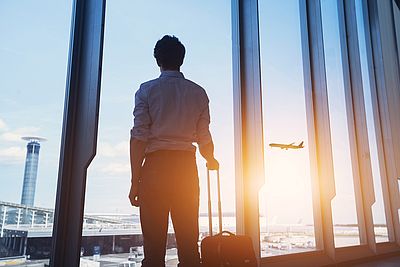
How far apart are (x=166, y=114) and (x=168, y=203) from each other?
379 mm

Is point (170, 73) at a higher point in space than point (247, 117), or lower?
lower

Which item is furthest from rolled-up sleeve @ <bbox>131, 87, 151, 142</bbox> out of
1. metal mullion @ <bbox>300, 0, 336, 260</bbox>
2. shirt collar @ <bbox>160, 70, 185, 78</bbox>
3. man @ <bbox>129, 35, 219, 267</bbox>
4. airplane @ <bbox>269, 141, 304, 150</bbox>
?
metal mullion @ <bbox>300, 0, 336, 260</bbox>

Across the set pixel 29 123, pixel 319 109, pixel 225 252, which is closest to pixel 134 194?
pixel 225 252

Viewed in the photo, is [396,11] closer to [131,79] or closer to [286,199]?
[286,199]

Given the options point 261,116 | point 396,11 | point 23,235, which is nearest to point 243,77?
point 261,116

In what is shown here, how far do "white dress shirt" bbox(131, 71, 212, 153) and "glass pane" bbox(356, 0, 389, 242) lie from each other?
129 inches

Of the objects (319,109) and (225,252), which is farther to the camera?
(319,109)

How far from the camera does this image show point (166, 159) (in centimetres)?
152

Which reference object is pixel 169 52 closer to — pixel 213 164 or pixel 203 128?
pixel 203 128

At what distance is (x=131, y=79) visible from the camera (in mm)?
2168

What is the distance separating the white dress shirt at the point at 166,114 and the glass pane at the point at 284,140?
4.33 ft

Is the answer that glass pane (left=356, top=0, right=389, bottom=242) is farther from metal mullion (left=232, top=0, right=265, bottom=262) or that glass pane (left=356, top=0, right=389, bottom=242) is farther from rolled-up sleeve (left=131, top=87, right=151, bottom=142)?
rolled-up sleeve (left=131, top=87, right=151, bottom=142)

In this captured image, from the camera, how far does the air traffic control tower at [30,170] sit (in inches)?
65.2

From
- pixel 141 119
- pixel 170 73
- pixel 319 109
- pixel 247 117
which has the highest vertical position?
pixel 319 109
